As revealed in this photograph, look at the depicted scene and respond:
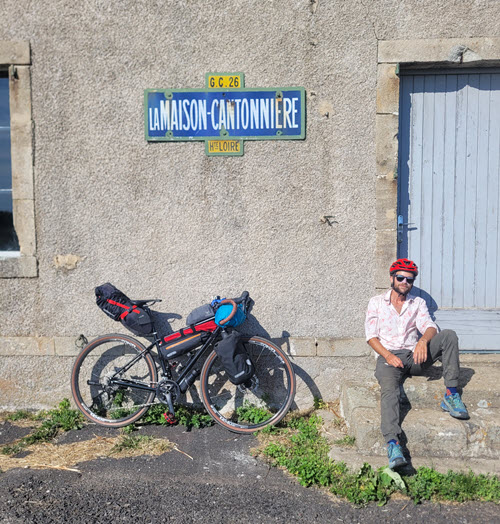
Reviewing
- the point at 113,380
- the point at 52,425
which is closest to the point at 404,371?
the point at 113,380

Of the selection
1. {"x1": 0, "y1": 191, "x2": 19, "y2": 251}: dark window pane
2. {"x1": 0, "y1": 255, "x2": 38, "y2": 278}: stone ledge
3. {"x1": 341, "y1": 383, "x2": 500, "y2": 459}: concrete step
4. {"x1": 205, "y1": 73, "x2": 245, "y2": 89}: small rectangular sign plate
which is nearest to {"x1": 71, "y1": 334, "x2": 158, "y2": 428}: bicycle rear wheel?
{"x1": 0, "y1": 255, "x2": 38, "y2": 278}: stone ledge

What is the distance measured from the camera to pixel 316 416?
4734mm

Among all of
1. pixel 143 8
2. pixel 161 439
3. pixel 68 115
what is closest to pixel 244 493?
pixel 161 439

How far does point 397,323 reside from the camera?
4.41 metres

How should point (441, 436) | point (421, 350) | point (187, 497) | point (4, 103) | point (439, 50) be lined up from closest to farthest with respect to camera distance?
point (187, 497)
point (441, 436)
point (421, 350)
point (439, 50)
point (4, 103)

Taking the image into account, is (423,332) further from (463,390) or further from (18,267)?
(18,267)

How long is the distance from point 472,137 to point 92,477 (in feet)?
14.5

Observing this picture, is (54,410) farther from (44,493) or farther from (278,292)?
(278,292)

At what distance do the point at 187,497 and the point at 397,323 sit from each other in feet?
7.07

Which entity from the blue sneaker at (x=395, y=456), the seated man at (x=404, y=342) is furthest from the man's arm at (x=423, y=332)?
the blue sneaker at (x=395, y=456)

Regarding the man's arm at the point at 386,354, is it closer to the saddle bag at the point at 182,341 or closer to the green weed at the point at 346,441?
the green weed at the point at 346,441

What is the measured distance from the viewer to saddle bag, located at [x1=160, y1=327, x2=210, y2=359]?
462cm

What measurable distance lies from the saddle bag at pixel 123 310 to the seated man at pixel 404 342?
1945 millimetres

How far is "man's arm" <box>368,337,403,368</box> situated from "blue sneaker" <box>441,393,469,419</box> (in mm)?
449
